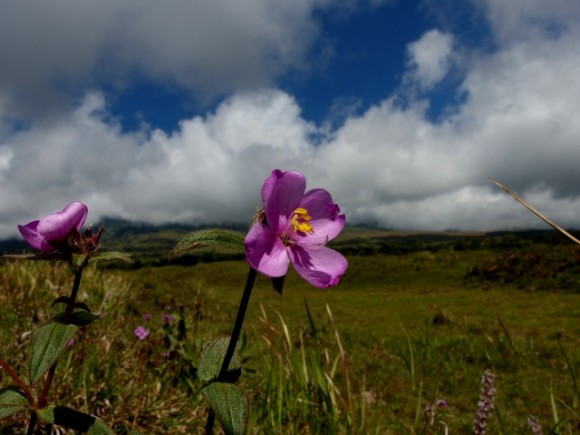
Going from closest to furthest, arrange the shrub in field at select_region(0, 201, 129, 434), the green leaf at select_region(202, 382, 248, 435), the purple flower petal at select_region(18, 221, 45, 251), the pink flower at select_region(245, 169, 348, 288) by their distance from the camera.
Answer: the green leaf at select_region(202, 382, 248, 435)
the pink flower at select_region(245, 169, 348, 288)
the shrub in field at select_region(0, 201, 129, 434)
the purple flower petal at select_region(18, 221, 45, 251)

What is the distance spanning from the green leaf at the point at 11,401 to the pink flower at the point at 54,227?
1.45 ft

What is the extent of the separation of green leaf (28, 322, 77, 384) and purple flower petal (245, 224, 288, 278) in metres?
→ 0.62

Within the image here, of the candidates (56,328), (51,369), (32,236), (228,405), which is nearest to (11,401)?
(51,369)

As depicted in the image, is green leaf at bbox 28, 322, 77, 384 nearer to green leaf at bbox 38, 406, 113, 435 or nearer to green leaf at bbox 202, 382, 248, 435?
green leaf at bbox 38, 406, 113, 435

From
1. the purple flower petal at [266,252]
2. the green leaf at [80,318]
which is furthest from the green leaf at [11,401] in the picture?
Result: the purple flower petal at [266,252]

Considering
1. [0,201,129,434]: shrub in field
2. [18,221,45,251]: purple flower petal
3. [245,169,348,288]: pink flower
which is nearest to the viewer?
[245,169,348,288]: pink flower

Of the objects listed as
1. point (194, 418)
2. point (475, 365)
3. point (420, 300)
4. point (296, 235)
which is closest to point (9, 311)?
point (194, 418)

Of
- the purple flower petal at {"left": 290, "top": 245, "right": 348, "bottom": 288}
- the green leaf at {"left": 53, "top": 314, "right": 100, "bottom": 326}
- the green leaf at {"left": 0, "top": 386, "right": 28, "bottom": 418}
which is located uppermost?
the purple flower petal at {"left": 290, "top": 245, "right": 348, "bottom": 288}

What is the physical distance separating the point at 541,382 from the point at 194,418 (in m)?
5.31

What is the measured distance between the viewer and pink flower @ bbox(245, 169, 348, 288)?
1.18 metres

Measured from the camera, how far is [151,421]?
3100 mm

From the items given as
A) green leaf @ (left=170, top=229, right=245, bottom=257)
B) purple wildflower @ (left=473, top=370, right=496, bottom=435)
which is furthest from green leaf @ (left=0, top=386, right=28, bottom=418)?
purple wildflower @ (left=473, top=370, right=496, bottom=435)

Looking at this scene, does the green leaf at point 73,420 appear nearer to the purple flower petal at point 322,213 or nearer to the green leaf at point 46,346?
the green leaf at point 46,346

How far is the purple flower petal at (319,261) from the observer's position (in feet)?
4.13
